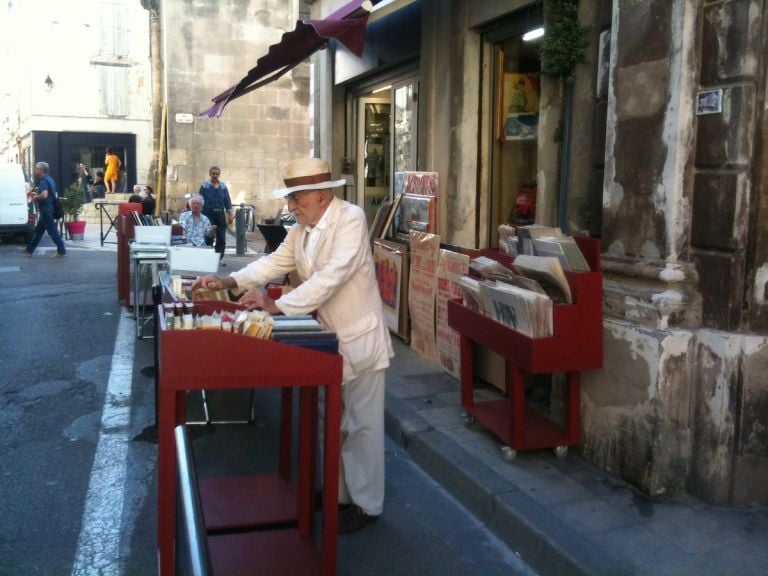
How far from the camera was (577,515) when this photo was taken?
12.9 feet

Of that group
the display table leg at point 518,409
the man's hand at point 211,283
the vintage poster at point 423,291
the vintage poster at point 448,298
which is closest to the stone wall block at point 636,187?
the display table leg at point 518,409

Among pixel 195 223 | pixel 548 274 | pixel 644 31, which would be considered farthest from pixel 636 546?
pixel 195 223

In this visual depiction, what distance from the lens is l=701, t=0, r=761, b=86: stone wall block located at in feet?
12.3

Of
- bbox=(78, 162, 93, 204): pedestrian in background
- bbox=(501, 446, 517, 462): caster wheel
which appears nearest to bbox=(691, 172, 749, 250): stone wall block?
bbox=(501, 446, 517, 462): caster wheel

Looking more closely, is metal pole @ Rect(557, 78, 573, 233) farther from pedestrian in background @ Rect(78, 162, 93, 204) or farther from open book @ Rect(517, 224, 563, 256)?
pedestrian in background @ Rect(78, 162, 93, 204)

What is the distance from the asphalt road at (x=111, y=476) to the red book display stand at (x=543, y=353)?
60cm

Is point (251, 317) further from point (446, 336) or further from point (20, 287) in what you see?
point (20, 287)

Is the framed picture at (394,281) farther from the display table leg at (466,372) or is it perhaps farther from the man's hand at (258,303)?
the man's hand at (258,303)

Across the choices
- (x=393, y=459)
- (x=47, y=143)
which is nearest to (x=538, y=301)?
(x=393, y=459)

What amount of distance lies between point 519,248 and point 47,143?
31.8 m

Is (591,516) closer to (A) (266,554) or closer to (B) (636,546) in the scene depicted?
(B) (636,546)

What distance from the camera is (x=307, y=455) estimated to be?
3787 millimetres

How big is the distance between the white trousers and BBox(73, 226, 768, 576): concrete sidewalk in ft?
2.19

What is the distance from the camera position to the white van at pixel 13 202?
18.3 m
